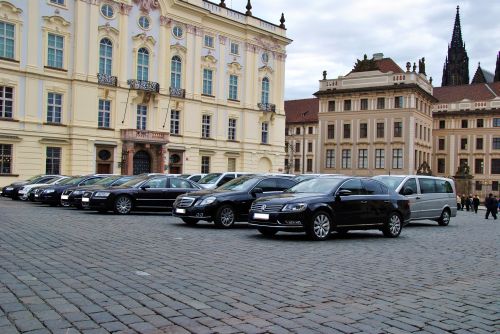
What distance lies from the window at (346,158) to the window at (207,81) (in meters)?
31.8

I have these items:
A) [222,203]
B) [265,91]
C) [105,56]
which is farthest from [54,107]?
[222,203]

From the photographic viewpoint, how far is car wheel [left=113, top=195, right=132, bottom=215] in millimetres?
21141

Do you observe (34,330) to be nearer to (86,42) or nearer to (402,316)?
(402,316)

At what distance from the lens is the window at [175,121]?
53.3m

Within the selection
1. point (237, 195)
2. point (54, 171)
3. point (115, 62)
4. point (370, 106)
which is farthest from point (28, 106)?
point (370, 106)

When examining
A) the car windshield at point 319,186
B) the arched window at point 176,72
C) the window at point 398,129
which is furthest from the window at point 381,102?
the car windshield at point 319,186

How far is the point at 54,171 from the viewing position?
148ft

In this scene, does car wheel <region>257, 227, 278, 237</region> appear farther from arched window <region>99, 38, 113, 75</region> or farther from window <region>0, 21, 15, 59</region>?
arched window <region>99, 38, 113, 75</region>

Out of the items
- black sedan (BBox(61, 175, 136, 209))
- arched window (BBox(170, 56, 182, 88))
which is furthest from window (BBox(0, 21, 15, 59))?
black sedan (BBox(61, 175, 136, 209))

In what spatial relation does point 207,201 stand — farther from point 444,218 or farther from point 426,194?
point 444,218

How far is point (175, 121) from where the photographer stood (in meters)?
53.8

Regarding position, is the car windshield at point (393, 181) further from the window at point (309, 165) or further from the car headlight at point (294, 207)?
the window at point (309, 165)

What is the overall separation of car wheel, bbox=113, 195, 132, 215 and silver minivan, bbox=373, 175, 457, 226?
9.44 m

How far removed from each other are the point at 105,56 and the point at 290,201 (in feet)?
125
